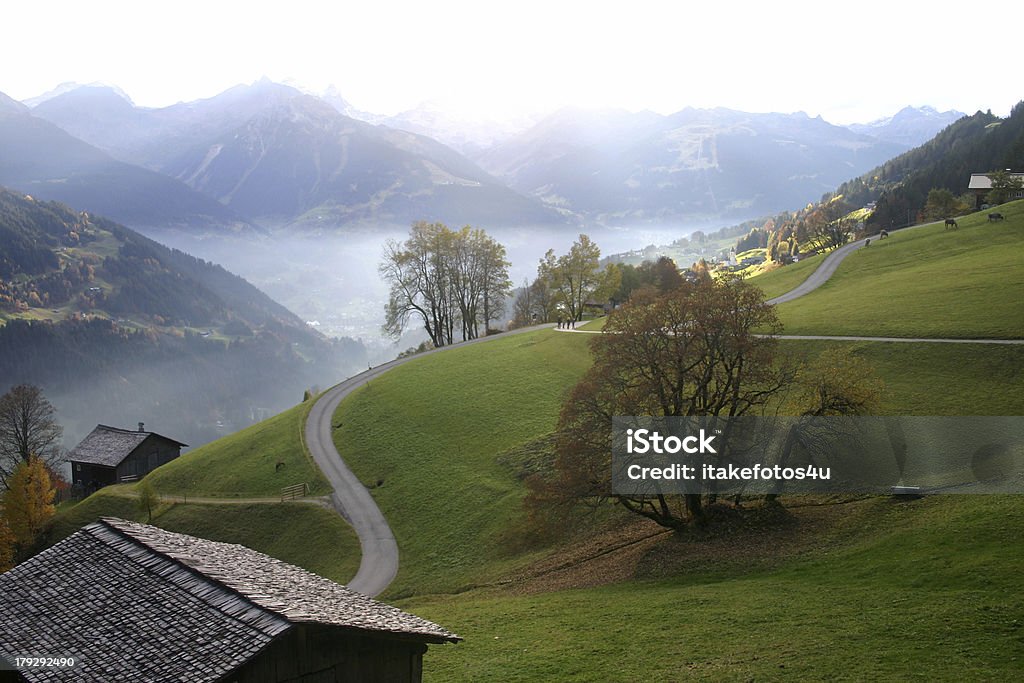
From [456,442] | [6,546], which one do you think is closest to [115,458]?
[6,546]

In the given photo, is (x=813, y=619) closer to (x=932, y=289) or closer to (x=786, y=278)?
(x=932, y=289)

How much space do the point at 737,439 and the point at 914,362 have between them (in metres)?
19.8

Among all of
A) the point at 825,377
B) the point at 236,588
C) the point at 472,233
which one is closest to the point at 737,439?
the point at 825,377

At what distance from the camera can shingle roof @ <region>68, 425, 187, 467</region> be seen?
8257 cm

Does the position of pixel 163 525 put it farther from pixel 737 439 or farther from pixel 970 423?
pixel 970 423

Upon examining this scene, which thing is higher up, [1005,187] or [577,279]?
[1005,187]

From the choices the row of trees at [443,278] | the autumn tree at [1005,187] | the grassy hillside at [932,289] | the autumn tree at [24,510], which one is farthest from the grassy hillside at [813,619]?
the autumn tree at [1005,187]

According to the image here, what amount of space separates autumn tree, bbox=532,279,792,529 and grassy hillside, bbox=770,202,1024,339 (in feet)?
78.9

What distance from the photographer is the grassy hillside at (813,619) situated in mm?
18812

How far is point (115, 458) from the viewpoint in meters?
82.3

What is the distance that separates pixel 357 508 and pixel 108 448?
1921 inches

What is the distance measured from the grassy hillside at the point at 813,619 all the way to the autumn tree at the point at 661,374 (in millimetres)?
5179

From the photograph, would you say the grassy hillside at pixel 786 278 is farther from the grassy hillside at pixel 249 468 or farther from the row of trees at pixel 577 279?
the grassy hillside at pixel 249 468

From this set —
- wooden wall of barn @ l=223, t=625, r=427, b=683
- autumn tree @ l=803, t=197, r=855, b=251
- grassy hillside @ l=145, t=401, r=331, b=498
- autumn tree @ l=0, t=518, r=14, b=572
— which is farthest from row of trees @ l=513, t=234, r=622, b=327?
wooden wall of barn @ l=223, t=625, r=427, b=683
